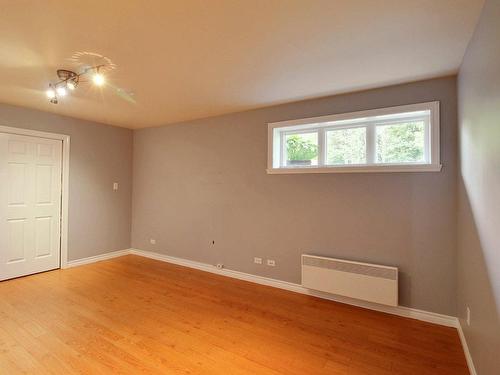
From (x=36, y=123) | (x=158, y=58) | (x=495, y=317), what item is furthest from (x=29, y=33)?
(x=495, y=317)

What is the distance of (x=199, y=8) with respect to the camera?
5.52ft

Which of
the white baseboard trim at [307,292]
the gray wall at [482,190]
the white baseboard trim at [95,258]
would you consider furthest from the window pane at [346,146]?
the white baseboard trim at [95,258]

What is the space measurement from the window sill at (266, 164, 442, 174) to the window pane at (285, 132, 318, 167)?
6.5 inches

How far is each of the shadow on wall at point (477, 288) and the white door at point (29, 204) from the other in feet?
16.7

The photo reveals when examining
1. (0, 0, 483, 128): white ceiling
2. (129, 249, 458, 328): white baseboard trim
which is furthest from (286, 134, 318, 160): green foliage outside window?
(129, 249, 458, 328): white baseboard trim

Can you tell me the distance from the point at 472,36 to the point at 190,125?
3.63m

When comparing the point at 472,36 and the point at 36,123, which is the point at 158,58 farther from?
the point at 36,123

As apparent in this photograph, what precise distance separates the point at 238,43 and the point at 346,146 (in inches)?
71.6

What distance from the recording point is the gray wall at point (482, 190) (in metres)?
1.43

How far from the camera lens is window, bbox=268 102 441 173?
279 cm

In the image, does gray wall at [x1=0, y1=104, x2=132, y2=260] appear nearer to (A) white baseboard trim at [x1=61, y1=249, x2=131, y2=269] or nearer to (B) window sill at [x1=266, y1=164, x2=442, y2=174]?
(A) white baseboard trim at [x1=61, y1=249, x2=131, y2=269]

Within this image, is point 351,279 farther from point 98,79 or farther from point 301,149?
point 98,79

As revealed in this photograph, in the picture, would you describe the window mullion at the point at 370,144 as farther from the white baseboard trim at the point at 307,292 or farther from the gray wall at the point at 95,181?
the gray wall at the point at 95,181

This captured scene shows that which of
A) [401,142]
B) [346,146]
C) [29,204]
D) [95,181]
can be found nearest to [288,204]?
[346,146]
